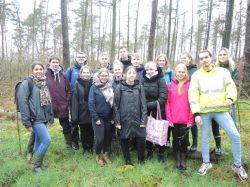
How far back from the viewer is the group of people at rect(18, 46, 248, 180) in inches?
204

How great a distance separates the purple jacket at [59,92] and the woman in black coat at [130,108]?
1372 millimetres

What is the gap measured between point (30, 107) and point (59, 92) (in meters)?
0.99

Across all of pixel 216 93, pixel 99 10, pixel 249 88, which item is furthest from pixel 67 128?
pixel 99 10

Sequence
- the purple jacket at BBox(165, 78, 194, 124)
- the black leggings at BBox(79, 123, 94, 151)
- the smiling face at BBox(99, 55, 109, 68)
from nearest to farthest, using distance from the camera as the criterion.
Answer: the purple jacket at BBox(165, 78, 194, 124) < the black leggings at BBox(79, 123, 94, 151) < the smiling face at BBox(99, 55, 109, 68)

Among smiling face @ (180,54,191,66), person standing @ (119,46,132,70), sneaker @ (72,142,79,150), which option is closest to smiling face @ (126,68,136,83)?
person standing @ (119,46,132,70)

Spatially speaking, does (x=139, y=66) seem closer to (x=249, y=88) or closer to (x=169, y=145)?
(x=169, y=145)

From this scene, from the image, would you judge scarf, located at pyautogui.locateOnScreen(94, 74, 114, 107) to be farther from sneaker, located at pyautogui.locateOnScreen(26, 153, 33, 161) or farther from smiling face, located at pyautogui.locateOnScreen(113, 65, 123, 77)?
sneaker, located at pyautogui.locateOnScreen(26, 153, 33, 161)

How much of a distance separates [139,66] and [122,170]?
2278 mm

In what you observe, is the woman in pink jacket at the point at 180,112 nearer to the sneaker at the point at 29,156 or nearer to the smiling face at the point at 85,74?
the smiling face at the point at 85,74

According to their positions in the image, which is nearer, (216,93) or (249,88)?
(216,93)

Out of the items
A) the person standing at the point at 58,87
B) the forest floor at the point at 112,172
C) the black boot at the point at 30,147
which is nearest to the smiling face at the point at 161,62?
the forest floor at the point at 112,172

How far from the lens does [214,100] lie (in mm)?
5086

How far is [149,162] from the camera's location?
5977 millimetres

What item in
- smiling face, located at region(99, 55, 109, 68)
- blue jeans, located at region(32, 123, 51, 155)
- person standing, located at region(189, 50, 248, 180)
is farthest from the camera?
smiling face, located at region(99, 55, 109, 68)
